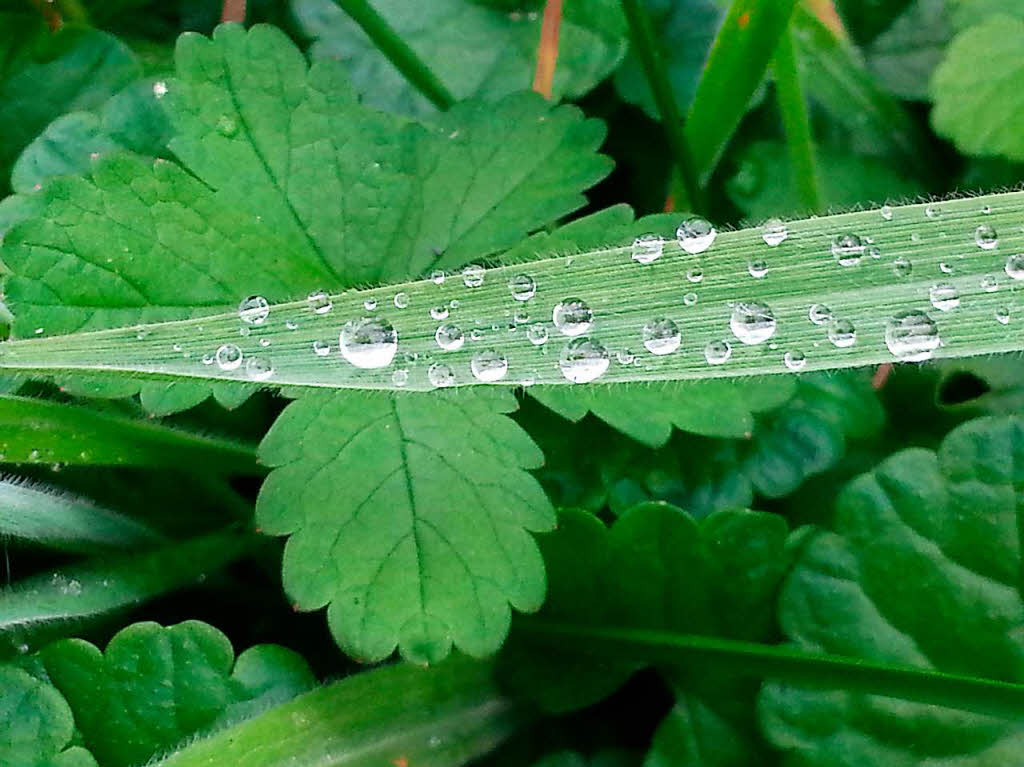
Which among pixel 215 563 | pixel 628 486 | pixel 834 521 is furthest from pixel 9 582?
pixel 834 521

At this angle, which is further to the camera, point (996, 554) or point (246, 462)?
point (246, 462)

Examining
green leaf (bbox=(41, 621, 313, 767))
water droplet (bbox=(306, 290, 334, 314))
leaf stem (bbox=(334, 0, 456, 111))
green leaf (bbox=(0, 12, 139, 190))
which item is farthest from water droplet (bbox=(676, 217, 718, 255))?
green leaf (bbox=(0, 12, 139, 190))

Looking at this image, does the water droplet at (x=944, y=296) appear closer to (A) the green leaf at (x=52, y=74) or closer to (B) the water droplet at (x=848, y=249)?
(B) the water droplet at (x=848, y=249)

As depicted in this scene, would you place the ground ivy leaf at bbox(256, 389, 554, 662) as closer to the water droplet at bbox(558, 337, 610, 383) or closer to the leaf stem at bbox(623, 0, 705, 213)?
the water droplet at bbox(558, 337, 610, 383)

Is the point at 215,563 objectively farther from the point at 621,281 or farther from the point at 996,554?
the point at 996,554

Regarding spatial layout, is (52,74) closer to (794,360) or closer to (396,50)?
(396,50)

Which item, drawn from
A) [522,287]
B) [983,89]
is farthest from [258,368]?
[983,89]
